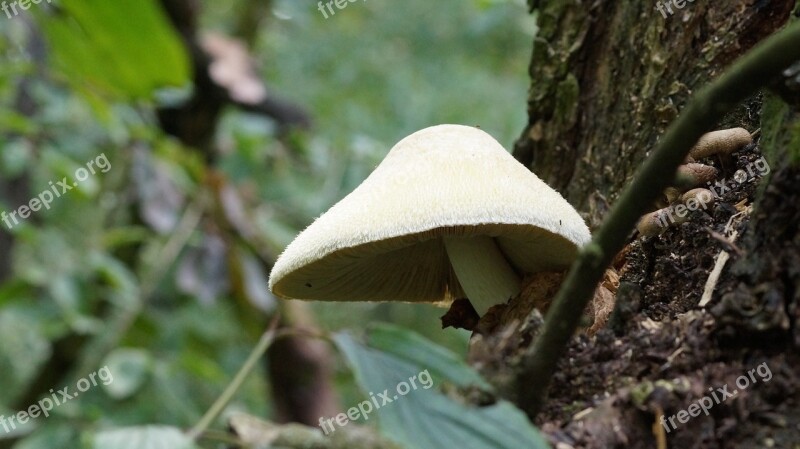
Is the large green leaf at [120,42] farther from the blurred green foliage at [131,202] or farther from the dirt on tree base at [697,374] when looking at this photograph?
the dirt on tree base at [697,374]

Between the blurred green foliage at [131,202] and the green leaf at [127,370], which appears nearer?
the blurred green foliage at [131,202]

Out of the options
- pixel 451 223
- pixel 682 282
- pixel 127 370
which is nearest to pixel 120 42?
pixel 451 223

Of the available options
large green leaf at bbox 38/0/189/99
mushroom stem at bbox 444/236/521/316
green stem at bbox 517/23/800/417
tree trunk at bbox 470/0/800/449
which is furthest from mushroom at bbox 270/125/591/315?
large green leaf at bbox 38/0/189/99

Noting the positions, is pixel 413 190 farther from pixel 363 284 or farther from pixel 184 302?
pixel 184 302

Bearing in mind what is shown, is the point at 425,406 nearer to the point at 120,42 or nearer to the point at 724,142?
the point at 724,142

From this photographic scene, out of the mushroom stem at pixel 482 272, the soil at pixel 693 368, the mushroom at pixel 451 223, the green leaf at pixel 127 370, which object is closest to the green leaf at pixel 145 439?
the mushroom at pixel 451 223

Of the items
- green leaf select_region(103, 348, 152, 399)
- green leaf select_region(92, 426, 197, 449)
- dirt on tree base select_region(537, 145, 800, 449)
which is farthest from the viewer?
green leaf select_region(103, 348, 152, 399)

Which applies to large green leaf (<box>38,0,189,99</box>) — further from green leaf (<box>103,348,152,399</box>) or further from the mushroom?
green leaf (<box>103,348,152,399</box>)
